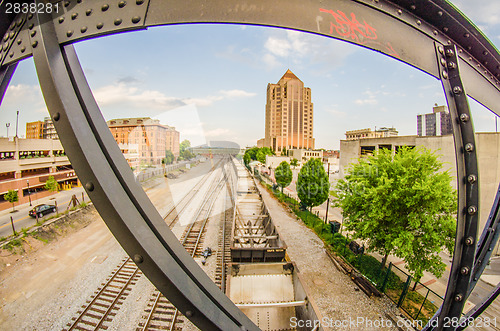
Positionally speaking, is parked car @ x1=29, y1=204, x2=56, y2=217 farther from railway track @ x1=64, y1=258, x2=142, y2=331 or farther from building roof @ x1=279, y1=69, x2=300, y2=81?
building roof @ x1=279, y1=69, x2=300, y2=81

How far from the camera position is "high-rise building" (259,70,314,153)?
99250 millimetres

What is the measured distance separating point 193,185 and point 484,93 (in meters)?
30.7

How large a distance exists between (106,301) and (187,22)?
1033 centimetres

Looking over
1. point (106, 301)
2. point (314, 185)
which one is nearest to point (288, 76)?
point (314, 185)

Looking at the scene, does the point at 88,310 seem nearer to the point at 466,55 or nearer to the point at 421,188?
the point at 466,55

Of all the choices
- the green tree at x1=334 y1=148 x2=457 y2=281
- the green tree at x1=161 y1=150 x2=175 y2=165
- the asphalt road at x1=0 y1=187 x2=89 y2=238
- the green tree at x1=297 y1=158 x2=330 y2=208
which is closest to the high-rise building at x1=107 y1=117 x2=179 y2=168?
the green tree at x1=161 y1=150 x2=175 y2=165

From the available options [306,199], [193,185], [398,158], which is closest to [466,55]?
[398,158]

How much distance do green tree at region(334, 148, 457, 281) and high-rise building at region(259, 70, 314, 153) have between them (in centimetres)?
8996

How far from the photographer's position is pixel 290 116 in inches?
3927

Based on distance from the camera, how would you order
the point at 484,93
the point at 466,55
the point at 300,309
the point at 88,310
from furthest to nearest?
the point at 88,310 < the point at 300,309 < the point at 484,93 < the point at 466,55

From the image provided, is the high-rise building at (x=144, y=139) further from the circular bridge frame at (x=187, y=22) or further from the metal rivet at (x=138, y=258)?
the metal rivet at (x=138, y=258)

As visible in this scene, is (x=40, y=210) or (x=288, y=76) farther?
(x=288, y=76)

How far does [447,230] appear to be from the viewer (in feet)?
25.7

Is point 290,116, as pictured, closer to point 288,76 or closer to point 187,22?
point 288,76
